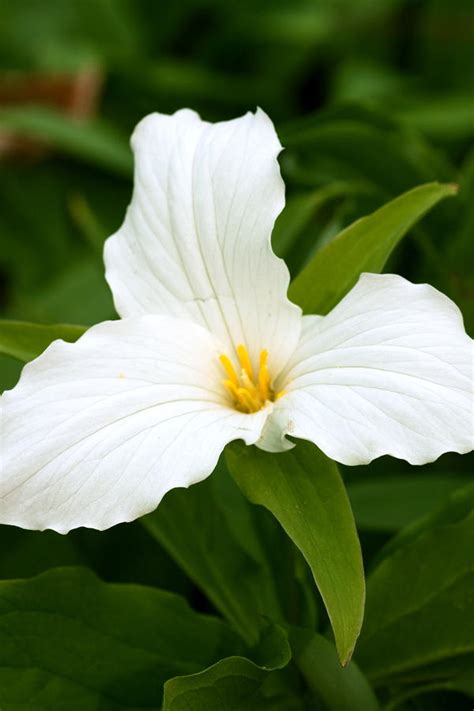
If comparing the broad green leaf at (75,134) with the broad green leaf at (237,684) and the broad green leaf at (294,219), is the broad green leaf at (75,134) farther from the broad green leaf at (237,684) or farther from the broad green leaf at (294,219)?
the broad green leaf at (237,684)

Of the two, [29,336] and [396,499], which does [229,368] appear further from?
[396,499]

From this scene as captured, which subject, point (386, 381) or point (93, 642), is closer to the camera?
point (386, 381)

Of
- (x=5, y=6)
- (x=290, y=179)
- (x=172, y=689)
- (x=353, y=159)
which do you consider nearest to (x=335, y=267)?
(x=172, y=689)

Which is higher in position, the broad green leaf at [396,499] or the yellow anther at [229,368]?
the yellow anther at [229,368]

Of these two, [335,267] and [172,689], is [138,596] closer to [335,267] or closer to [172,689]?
[172,689]

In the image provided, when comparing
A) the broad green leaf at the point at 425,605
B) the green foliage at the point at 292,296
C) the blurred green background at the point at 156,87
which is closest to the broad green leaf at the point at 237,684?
the green foliage at the point at 292,296

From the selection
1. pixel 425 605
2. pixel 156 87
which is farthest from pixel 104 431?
pixel 156 87
